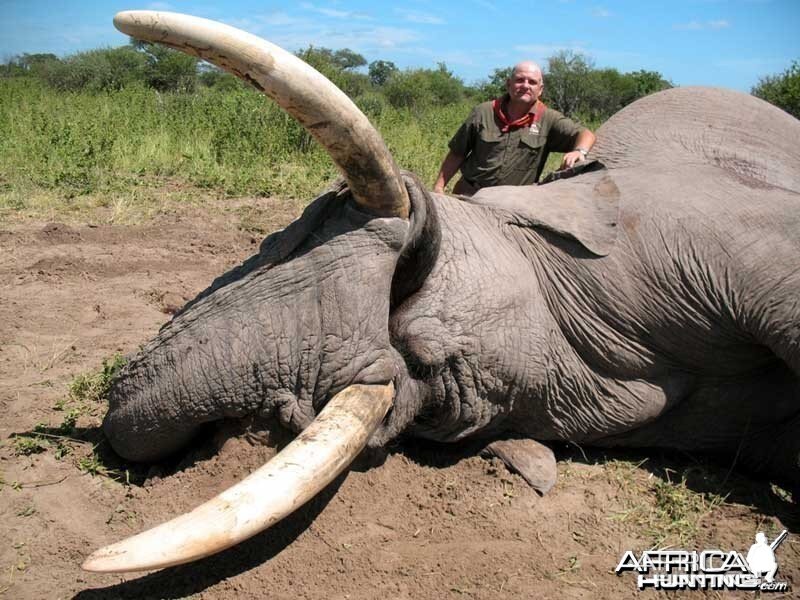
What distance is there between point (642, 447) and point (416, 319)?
4.87 ft

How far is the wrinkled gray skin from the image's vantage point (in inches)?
108

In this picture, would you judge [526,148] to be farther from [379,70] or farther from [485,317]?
[379,70]

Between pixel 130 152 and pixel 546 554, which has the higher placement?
pixel 130 152

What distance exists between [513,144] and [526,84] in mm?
445

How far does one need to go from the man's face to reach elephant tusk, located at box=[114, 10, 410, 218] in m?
3.28

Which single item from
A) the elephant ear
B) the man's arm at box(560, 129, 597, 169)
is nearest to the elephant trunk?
the elephant ear

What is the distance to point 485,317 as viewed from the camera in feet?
10.0

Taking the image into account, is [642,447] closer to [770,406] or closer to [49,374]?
[770,406]

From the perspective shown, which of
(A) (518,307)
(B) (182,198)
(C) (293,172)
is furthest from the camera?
(C) (293,172)

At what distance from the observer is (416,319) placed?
116 inches

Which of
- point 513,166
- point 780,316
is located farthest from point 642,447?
point 513,166

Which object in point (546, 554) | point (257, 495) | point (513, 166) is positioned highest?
point (513, 166)

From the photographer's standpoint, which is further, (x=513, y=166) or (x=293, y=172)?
(x=293, y=172)

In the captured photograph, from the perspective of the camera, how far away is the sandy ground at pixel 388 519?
2648 millimetres
